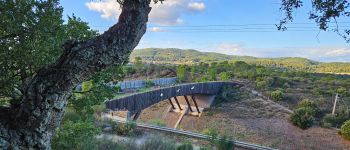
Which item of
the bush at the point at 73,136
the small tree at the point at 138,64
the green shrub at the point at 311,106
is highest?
the small tree at the point at 138,64

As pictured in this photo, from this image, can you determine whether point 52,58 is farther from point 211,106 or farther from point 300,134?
point 211,106

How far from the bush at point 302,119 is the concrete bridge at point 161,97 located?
28.5 ft

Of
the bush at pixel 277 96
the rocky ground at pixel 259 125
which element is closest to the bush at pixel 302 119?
the rocky ground at pixel 259 125

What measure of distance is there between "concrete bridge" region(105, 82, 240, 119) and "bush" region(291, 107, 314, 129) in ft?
28.5

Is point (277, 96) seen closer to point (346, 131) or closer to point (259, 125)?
point (259, 125)

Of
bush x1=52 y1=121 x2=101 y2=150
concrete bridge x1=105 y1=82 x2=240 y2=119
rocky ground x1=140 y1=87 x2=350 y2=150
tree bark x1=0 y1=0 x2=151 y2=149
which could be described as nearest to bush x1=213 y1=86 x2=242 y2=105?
concrete bridge x1=105 y1=82 x2=240 y2=119

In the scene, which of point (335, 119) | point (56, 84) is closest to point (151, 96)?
point (335, 119)

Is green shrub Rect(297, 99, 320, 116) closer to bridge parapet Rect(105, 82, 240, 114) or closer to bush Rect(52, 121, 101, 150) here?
bridge parapet Rect(105, 82, 240, 114)

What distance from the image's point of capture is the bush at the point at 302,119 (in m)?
23.0

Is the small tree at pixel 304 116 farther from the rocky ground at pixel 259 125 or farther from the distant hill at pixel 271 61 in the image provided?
the distant hill at pixel 271 61

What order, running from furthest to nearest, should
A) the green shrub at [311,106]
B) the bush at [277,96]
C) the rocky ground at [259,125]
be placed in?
the bush at [277,96]
the green shrub at [311,106]
the rocky ground at [259,125]

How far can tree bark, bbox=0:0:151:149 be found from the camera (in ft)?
9.46

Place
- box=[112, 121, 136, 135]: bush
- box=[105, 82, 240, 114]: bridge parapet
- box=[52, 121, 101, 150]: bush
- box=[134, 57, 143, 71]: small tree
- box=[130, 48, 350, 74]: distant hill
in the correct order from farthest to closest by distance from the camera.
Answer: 1. box=[130, 48, 350, 74]: distant hill
2. box=[134, 57, 143, 71]: small tree
3. box=[105, 82, 240, 114]: bridge parapet
4. box=[112, 121, 136, 135]: bush
5. box=[52, 121, 101, 150]: bush

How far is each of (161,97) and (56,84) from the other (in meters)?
18.7
